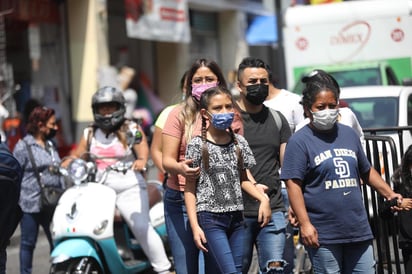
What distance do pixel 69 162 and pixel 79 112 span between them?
9382mm

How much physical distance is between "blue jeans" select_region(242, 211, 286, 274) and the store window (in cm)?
1597

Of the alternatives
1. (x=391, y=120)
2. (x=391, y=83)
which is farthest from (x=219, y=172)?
(x=391, y=83)

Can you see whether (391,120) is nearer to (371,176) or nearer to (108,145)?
(108,145)

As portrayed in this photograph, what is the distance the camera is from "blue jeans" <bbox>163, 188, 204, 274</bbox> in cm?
577

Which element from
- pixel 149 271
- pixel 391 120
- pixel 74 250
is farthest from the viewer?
pixel 391 120

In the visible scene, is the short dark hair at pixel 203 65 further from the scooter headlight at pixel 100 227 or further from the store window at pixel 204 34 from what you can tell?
the store window at pixel 204 34

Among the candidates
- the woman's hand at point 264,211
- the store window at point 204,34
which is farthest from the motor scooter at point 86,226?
the store window at point 204,34

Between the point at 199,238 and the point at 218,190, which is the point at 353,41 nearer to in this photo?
the point at 218,190

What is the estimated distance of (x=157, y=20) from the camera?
18.1 meters

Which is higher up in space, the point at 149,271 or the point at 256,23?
the point at 256,23

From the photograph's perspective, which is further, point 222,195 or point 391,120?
point 391,120

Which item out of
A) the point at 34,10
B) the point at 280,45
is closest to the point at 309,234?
the point at 34,10

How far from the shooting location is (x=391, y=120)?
1005cm

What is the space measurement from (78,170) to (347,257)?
305 centimetres
